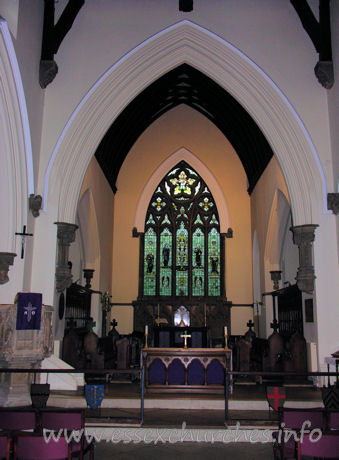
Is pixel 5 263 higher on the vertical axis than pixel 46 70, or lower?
lower

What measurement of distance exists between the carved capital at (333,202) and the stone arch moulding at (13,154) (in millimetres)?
5127

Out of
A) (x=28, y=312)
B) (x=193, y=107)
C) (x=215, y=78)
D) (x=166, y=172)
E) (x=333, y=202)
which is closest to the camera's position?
(x=28, y=312)

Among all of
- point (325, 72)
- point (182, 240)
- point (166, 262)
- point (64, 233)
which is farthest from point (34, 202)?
point (182, 240)

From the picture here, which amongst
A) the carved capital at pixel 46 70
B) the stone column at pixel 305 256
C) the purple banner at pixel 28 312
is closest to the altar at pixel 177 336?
the stone column at pixel 305 256

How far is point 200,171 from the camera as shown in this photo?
1606 centimetres

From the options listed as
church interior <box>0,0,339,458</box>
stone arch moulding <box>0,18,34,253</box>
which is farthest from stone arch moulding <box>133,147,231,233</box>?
stone arch moulding <box>0,18,34,253</box>

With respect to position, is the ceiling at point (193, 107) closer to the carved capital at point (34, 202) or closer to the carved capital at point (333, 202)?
the carved capital at point (333, 202)

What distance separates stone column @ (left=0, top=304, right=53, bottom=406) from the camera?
6703 mm

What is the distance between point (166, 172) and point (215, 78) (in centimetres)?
682

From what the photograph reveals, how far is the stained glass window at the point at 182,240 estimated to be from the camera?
1557 centimetres

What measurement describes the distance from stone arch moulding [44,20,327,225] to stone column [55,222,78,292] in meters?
0.20

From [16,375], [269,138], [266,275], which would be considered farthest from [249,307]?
[16,375]

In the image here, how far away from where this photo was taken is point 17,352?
22.0 ft

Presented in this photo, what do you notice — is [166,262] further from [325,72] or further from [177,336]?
[325,72]
